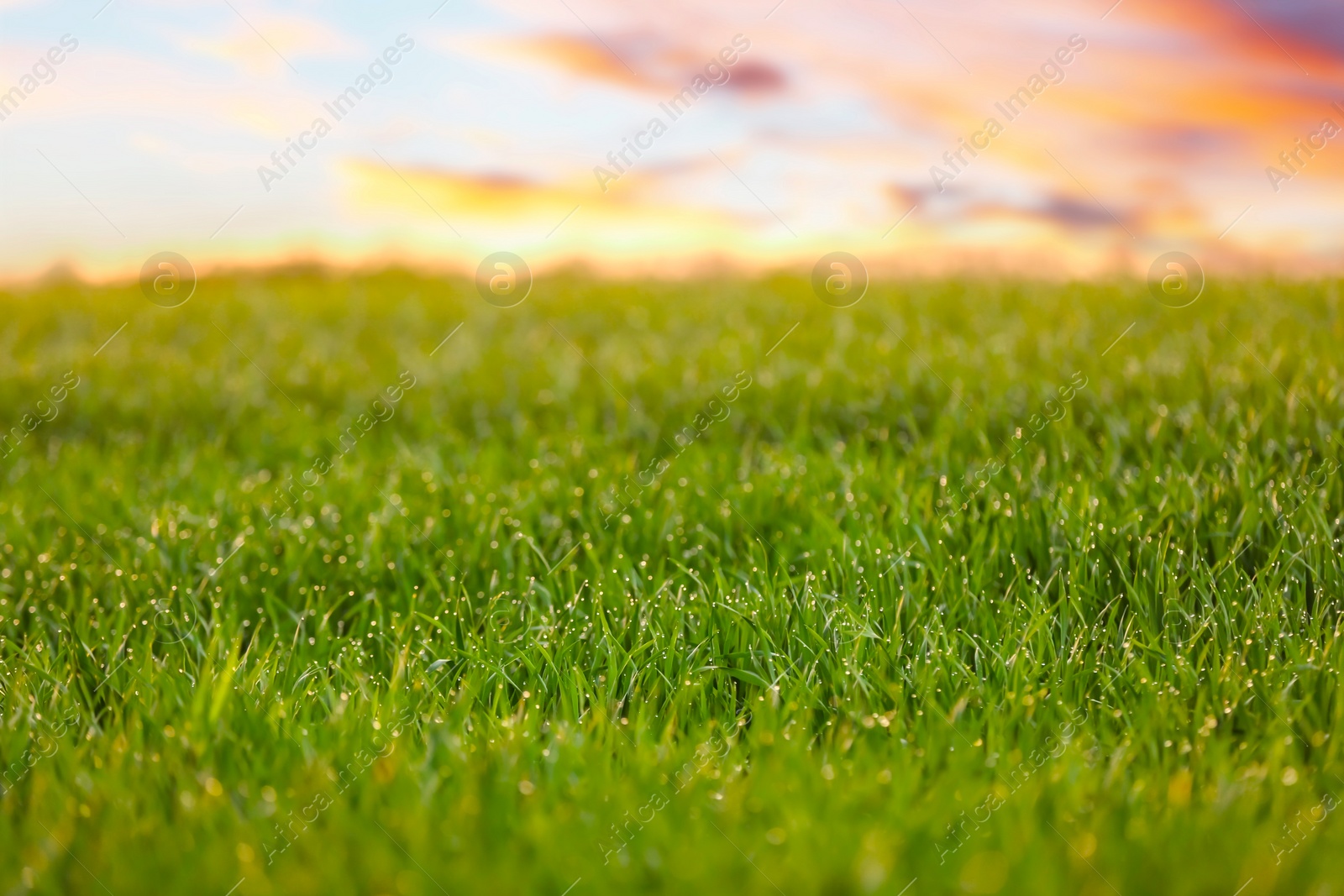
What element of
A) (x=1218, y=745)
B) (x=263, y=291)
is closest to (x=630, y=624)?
(x=1218, y=745)

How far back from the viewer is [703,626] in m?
3.11

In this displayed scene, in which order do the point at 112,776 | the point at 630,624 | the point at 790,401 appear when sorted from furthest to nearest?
the point at 790,401 < the point at 630,624 < the point at 112,776

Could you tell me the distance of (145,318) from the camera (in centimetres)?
962

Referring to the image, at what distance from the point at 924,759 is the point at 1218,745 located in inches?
30.3

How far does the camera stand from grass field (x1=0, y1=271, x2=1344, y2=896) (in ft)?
6.73

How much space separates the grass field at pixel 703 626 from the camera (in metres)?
2.05

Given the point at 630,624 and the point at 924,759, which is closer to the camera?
the point at 924,759

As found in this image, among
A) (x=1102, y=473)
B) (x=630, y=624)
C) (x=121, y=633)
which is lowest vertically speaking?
(x=121, y=633)

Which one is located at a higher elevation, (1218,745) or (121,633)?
(1218,745)

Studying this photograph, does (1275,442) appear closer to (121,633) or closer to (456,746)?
(456,746)

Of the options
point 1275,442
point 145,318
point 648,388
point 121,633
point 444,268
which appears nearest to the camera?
point 121,633

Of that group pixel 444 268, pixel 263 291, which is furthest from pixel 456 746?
pixel 444 268

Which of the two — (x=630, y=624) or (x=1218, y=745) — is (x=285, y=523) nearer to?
(x=630, y=624)

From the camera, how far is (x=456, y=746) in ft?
7.88
